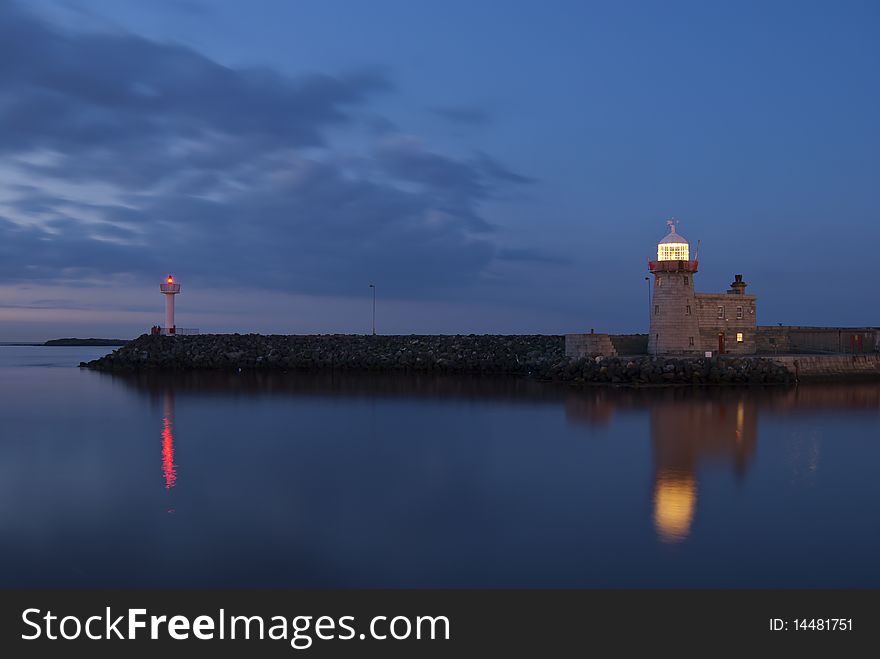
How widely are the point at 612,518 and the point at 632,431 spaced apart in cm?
717

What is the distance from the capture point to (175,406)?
68.3 ft

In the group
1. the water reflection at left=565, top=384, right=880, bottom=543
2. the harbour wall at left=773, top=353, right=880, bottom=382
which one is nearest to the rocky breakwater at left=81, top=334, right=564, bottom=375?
the harbour wall at left=773, top=353, right=880, bottom=382

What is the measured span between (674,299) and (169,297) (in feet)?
88.7

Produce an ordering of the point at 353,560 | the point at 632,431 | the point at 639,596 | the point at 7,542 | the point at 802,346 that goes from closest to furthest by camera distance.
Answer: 1. the point at 639,596
2. the point at 353,560
3. the point at 7,542
4. the point at 632,431
5. the point at 802,346

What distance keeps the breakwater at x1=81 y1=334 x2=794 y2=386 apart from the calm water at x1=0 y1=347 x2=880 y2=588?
4705 mm

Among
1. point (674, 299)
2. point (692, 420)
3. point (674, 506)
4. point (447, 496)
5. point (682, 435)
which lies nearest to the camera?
point (674, 506)

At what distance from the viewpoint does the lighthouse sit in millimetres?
39781

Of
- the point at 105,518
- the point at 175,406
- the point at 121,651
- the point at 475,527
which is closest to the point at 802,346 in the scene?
the point at 175,406

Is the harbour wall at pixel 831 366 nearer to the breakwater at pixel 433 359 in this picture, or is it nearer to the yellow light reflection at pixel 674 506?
the breakwater at pixel 433 359

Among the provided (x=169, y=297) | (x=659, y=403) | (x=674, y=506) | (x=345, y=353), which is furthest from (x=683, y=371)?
(x=169, y=297)

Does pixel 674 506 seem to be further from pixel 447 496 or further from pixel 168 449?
pixel 168 449

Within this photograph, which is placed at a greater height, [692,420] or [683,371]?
[683,371]

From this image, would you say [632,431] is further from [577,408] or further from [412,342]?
[412,342]

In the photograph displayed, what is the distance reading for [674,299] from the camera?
79.3ft
